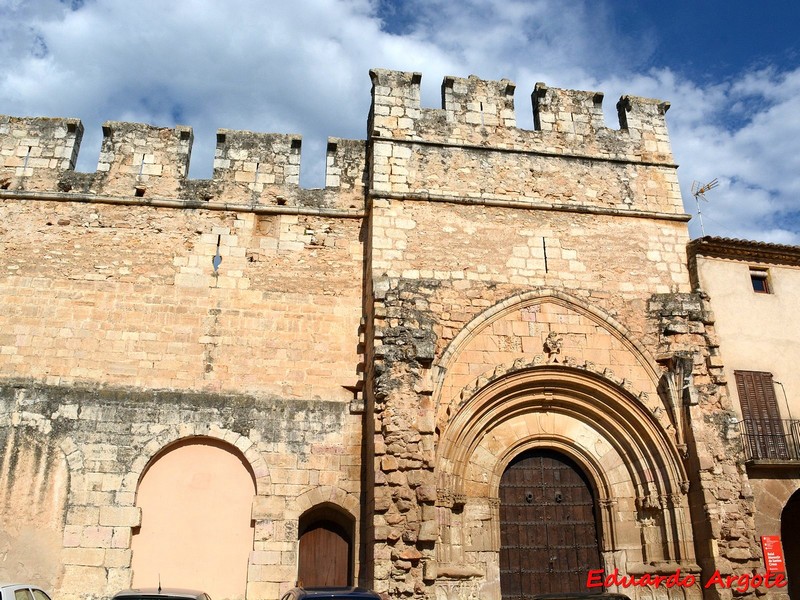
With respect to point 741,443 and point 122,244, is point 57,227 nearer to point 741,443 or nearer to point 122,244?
point 122,244

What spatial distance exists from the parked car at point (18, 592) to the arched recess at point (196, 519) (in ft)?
6.94

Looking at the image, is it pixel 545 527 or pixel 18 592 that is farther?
pixel 545 527

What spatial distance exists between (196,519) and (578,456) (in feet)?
17.7

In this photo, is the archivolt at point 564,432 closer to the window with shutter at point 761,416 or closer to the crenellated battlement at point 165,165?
the window with shutter at point 761,416

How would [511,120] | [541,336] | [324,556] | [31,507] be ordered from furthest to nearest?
[511,120] < [541,336] < [324,556] < [31,507]

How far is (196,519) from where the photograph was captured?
9.19 m

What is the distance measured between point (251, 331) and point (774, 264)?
8941mm

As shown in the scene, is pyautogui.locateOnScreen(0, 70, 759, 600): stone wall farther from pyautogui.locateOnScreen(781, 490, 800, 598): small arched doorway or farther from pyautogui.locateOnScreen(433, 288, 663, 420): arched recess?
pyautogui.locateOnScreen(781, 490, 800, 598): small arched doorway

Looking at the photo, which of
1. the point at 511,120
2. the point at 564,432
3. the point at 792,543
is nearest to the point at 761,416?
the point at 792,543

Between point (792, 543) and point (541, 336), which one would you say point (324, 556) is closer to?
point (541, 336)

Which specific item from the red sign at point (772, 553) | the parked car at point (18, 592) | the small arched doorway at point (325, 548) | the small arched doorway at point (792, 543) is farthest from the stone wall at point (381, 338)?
the small arched doorway at point (792, 543)

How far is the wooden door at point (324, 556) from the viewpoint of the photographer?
9273 mm

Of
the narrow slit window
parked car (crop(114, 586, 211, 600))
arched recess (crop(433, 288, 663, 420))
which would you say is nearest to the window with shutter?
the narrow slit window

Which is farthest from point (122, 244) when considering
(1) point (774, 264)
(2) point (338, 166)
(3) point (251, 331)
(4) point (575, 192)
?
(1) point (774, 264)
